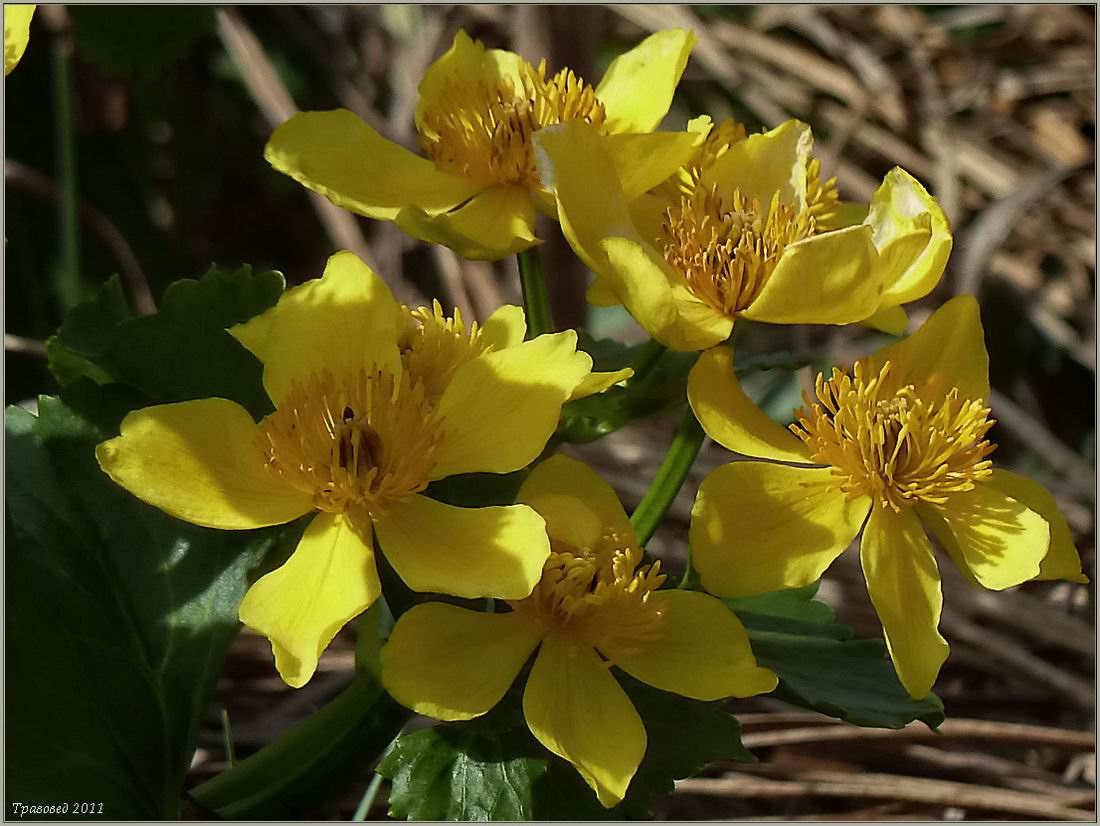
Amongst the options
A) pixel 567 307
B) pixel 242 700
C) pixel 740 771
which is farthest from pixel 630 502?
pixel 242 700

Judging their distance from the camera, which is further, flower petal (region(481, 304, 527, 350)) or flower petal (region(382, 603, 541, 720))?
flower petal (region(481, 304, 527, 350))

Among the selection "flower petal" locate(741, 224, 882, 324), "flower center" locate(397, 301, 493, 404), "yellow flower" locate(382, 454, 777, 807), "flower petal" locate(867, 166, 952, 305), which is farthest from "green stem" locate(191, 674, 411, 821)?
"flower petal" locate(867, 166, 952, 305)

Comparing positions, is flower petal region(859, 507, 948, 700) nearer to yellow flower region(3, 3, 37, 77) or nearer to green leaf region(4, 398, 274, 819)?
green leaf region(4, 398, 274, 819)

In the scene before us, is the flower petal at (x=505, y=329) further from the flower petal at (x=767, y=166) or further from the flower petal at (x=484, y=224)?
the flower petal at (x=767, y=166)

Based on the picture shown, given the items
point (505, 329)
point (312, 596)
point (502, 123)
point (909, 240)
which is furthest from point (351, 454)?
point (909, 240)

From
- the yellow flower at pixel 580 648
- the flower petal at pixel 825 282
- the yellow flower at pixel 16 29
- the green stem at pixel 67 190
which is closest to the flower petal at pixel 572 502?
the yellow flower at pixel 580 648

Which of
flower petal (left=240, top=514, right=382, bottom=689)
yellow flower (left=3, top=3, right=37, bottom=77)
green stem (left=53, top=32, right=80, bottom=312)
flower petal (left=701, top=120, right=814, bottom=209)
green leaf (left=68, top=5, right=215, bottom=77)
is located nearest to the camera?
flower petal (left=240, top=514, right=382, bottom=689)

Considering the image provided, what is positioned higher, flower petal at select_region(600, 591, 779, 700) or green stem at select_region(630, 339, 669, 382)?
green stem at select_region(630, 339, 669, 382)
